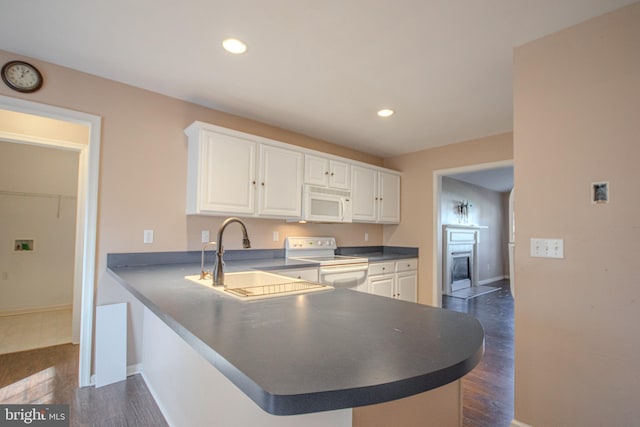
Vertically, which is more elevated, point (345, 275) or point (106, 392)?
point (345, 275)

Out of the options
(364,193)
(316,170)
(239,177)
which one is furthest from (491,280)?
(239,177)

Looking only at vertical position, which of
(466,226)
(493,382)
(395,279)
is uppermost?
(466,226)

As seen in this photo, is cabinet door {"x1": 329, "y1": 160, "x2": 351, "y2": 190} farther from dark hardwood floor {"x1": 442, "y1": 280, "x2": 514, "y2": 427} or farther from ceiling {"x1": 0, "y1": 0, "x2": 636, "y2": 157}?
dark hardwood floor {"x1": 442, "y1": 280, "x2": 514, "y2": 427}

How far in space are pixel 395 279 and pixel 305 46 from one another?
9.54 ft

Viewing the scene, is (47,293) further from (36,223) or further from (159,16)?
(159,16)

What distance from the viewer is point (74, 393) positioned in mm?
2084

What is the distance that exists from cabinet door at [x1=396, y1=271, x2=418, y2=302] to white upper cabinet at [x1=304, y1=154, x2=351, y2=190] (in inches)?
54.9

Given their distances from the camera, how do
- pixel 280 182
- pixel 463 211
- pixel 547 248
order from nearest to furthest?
pixel 547 248, pixel 280 182, pixel 463 211

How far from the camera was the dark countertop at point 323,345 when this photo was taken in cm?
57

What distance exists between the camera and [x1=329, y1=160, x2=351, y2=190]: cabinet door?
3.52 m

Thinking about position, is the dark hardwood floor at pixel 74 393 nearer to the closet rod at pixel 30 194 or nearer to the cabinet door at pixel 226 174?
the cabinet door at pixel 226 174

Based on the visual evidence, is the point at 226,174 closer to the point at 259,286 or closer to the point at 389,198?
the point at 259,286

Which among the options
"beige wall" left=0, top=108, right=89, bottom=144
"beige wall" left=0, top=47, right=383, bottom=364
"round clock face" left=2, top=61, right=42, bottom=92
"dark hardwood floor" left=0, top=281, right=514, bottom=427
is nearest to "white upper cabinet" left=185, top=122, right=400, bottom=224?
"beige wall" left=0, top=47, right=383, bottom=364

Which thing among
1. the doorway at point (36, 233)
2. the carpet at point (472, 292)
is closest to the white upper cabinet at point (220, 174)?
the doorway at point (36, 233)
